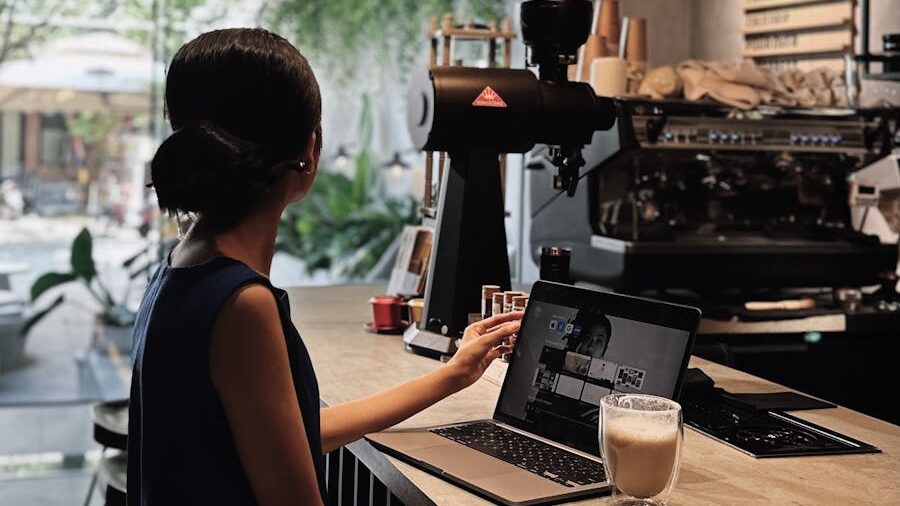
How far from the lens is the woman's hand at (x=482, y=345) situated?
69.1 inches

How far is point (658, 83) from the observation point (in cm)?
378

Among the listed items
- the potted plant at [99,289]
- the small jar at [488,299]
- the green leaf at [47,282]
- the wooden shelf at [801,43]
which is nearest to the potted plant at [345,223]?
the potted plant at [99,289]

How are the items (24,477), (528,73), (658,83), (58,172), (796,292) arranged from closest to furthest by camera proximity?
(528,73) → (658,83) → (796,292) → (24,477) → (58,172)

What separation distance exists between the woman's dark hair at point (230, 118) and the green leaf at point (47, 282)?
Answer: 14.4 ft

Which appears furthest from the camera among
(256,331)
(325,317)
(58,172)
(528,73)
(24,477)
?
(58,172)

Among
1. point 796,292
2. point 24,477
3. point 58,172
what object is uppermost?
point 58,172

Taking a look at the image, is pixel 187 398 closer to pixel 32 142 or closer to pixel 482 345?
pixel 482 345

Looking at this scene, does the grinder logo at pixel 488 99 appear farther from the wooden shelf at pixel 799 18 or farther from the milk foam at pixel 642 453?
the wooden shelf at pixel 799 18

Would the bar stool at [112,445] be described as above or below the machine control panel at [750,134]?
below

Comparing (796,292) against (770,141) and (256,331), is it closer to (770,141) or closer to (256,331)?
(770,141)

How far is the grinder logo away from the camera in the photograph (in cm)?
235

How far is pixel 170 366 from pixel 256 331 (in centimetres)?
12

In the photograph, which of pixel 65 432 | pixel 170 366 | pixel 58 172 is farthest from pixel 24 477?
pixel 170 366

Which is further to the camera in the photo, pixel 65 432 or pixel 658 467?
pixel 65 432
